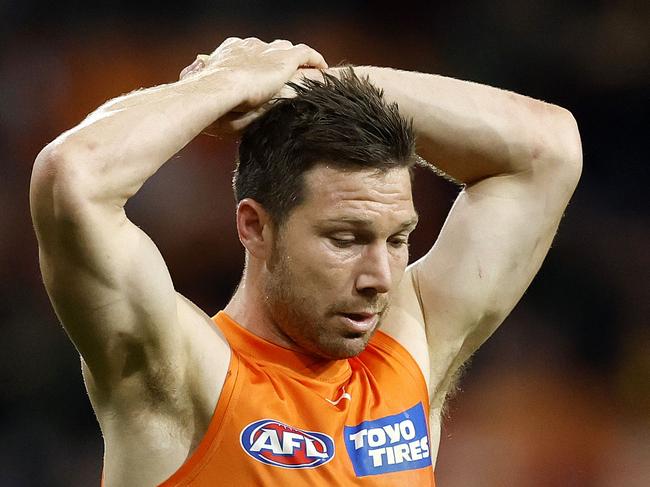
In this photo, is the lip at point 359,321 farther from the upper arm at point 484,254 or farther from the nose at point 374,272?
the upper arm at point 484,254

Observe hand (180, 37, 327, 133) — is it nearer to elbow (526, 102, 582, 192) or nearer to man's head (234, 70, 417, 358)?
man's head (234, 70, 417, 358)

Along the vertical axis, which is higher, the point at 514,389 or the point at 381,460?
the point at 381,460

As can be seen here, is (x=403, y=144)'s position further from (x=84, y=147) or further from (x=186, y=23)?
(x=186, y=23)

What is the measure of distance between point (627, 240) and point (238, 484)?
3972 mm

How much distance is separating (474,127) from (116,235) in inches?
41.5

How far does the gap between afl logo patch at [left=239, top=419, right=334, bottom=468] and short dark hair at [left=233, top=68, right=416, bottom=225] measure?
460 mm

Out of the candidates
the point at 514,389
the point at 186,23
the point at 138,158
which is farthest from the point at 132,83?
the point at 138,158

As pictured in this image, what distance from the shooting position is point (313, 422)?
8.02ft

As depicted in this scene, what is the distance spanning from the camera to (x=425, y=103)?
2734 mm

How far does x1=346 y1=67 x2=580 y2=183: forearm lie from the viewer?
8.97ft

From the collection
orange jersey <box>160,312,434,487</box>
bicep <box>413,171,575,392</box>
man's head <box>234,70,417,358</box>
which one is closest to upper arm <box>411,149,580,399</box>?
bicep <box>413,171,575,392</box>

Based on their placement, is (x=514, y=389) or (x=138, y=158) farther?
(x=514, y=389)

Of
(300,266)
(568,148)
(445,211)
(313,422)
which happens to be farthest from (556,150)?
(445,211)

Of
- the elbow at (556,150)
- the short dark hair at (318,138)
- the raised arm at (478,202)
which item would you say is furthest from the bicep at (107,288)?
the elbow at (556,150)
